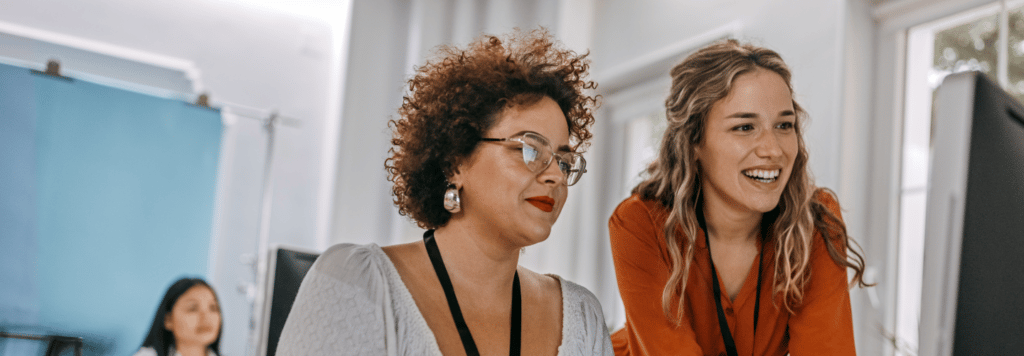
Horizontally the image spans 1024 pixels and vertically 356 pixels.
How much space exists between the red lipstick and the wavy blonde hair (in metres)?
0.52

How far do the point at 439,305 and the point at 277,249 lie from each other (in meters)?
0.62

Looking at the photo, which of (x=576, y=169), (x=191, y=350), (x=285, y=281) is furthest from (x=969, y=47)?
(x=191, y=350)

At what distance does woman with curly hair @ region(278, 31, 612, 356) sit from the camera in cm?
121

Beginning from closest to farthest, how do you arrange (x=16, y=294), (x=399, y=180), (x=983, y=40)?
(x=399, y=180) < (x=983, y=40) < (x=16, y=294)

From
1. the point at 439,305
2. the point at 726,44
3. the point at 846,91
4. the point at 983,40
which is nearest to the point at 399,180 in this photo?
the point at 439,305

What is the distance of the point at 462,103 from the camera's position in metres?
1.33

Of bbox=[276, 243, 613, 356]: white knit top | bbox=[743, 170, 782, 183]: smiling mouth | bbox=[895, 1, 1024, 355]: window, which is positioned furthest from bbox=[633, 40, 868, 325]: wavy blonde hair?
bbox=[895, 1, 1024, 355]: window

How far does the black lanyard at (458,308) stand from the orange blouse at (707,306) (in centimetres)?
40

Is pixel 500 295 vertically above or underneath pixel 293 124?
underneath

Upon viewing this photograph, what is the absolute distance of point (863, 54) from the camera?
283 centimetres

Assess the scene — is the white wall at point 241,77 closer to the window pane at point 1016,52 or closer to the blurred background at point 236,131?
the blurred background at point 236,131

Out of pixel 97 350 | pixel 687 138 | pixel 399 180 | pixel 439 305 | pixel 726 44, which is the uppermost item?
pixel 726 44

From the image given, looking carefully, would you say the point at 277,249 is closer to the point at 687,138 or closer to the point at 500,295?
the point at 500,295

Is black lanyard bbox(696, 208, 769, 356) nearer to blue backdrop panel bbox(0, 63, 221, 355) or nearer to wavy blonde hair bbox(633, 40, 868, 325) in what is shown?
wavy blonde hair bbox(633, 40, 868, 325)
